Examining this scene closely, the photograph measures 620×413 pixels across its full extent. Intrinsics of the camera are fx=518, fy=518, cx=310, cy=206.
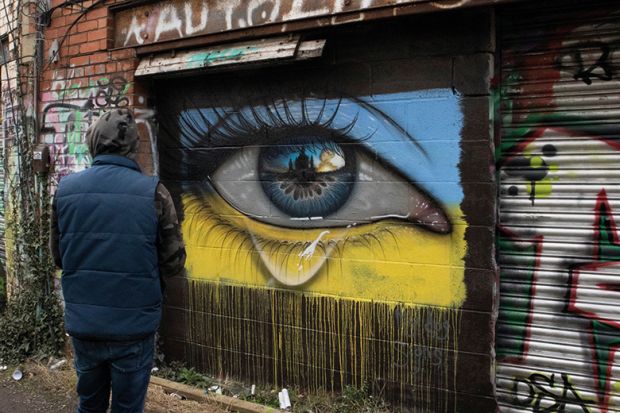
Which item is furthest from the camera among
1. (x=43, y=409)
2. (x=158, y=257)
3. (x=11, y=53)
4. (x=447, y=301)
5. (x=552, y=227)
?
(x=11, y=53)

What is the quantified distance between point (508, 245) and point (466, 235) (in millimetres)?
261

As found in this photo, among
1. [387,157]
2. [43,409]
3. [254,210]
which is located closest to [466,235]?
[387,157]

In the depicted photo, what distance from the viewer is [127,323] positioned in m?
2.23

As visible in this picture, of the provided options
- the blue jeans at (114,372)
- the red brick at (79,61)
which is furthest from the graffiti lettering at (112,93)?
the blue jeans at (114,372)

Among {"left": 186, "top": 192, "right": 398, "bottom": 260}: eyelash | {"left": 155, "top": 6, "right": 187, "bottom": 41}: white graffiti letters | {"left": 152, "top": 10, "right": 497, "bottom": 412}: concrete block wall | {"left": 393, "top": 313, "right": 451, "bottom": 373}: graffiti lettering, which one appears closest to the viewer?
{"left": 152, "top": 10, "right": 497, "bottom": 412}: concrete block wall

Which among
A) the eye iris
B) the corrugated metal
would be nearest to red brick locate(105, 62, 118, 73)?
the eye iris

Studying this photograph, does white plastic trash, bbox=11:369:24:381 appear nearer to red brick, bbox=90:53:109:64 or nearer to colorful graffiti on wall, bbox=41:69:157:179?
colorful graffiti on wall, bbox=41:69:157:179

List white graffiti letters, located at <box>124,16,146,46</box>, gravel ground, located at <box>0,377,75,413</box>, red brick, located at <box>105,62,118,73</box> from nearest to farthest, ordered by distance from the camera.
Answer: gravel ground, located at <box>0,377,75,413</box> → white graffiti letters, located at <box>124,16,146,46</box> → red brick, located at <box>105,62,118,73</box>

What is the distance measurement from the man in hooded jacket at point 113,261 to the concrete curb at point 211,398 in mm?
1423

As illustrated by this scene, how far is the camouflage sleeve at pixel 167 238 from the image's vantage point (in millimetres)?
2350

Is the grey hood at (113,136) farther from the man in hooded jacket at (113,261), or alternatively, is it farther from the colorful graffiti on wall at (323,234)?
the colorful graffiti on wall at (323,234)

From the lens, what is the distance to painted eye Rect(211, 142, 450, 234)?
3330 millimetres

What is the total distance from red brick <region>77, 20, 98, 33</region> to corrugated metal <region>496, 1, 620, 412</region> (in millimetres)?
3286

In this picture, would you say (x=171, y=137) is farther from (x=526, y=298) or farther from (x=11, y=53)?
(x=526, y=298)
